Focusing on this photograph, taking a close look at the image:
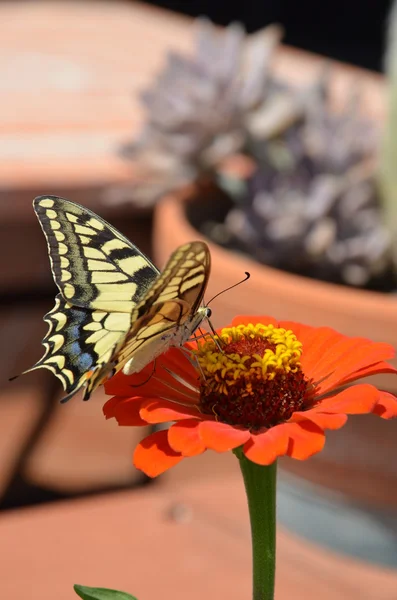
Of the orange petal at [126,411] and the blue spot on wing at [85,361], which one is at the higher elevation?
the orange petal at [126,411]

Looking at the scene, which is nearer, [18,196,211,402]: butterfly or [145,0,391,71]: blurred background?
[18,196,211,402]: butterfly

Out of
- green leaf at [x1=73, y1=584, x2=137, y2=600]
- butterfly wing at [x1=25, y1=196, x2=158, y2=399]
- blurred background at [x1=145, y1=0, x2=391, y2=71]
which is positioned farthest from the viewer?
blurred background at [x1=145, y1=0, x2=391, y2=71]

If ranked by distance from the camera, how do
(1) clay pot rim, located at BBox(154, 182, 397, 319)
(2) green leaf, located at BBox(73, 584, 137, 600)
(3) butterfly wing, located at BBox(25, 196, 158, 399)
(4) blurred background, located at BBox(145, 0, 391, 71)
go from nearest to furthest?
(2) green leaf, located at BBox(73, 584, 137, 600)
(3) butterfly wing, located at BBox(25, 196, 158, 399)
(1) clay pot rim, located at BBox(154, 182, 397, 319)
(4) blurred background, located at BBox(145, 0, 391, 71)

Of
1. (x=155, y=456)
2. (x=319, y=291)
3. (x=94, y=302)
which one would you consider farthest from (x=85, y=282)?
(x=319, y=291)

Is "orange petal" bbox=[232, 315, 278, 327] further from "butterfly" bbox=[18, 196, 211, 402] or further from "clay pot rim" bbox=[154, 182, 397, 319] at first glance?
"clay pot rim" bbox=[154, 182, 397, 319]

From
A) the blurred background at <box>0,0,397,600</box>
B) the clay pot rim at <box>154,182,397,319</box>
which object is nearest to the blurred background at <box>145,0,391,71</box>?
the blurred background at <box>0,0,397,600</box>

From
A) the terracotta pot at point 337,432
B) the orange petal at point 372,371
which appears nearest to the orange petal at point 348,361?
the orange petal at point 372,371

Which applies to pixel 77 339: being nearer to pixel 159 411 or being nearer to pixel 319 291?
pixel 159 411

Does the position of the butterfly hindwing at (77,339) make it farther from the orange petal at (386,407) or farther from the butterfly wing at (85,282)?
the orange petal at (386,407)
